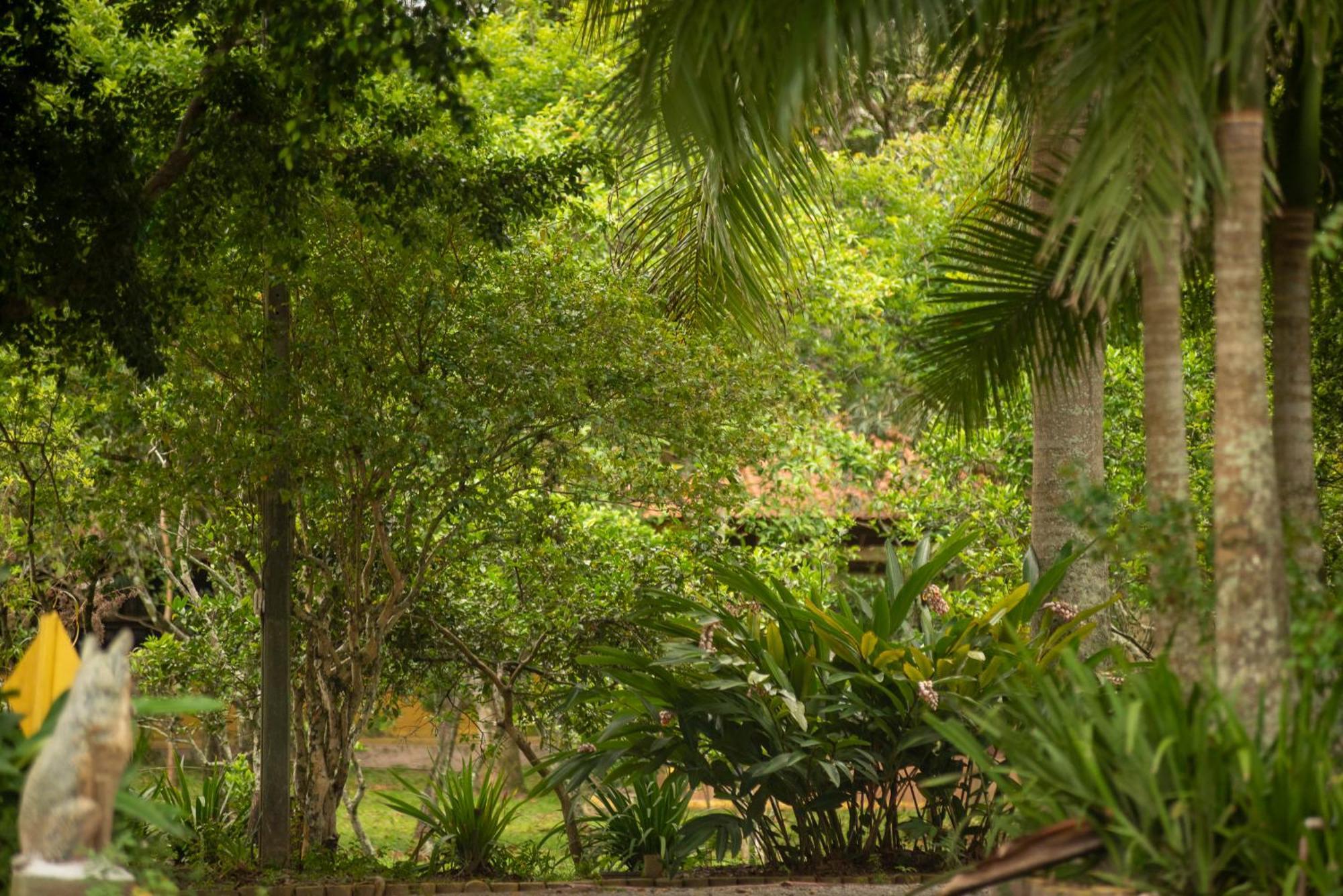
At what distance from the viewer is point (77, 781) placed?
3.68m

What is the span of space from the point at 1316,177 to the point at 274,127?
4974 millimetres

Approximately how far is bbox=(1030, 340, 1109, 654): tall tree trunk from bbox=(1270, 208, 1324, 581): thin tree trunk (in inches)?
105

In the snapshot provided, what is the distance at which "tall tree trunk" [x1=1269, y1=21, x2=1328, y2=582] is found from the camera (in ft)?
16.2

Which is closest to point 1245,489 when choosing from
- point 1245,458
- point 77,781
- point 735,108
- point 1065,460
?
point 1245,458

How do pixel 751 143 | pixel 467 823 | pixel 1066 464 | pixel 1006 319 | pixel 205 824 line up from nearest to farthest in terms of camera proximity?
pixel 1006 319
pixel 751 143
pixel 1066 464
pixel 467 823
pixel 205 824

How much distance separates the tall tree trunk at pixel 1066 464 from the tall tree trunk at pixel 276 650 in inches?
166

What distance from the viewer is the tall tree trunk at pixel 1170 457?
14.6ft

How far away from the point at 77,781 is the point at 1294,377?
4.06 m

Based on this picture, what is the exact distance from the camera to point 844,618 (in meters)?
7.35

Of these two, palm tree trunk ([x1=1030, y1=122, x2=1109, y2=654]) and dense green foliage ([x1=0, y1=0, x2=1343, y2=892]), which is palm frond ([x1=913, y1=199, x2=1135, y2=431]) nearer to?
dense green foliage ([x1=0, y1=0, x2=1343, y2=892])

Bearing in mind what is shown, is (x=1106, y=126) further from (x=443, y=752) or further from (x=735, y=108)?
(x=443, y=752)

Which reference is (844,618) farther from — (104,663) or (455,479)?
(104,663)

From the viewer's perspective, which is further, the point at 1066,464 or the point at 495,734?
the point at 495,734

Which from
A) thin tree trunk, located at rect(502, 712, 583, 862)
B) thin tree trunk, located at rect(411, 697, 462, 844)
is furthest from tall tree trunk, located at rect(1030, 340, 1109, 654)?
thin tree trunk, located at rect(411, 697, 462, 844)
